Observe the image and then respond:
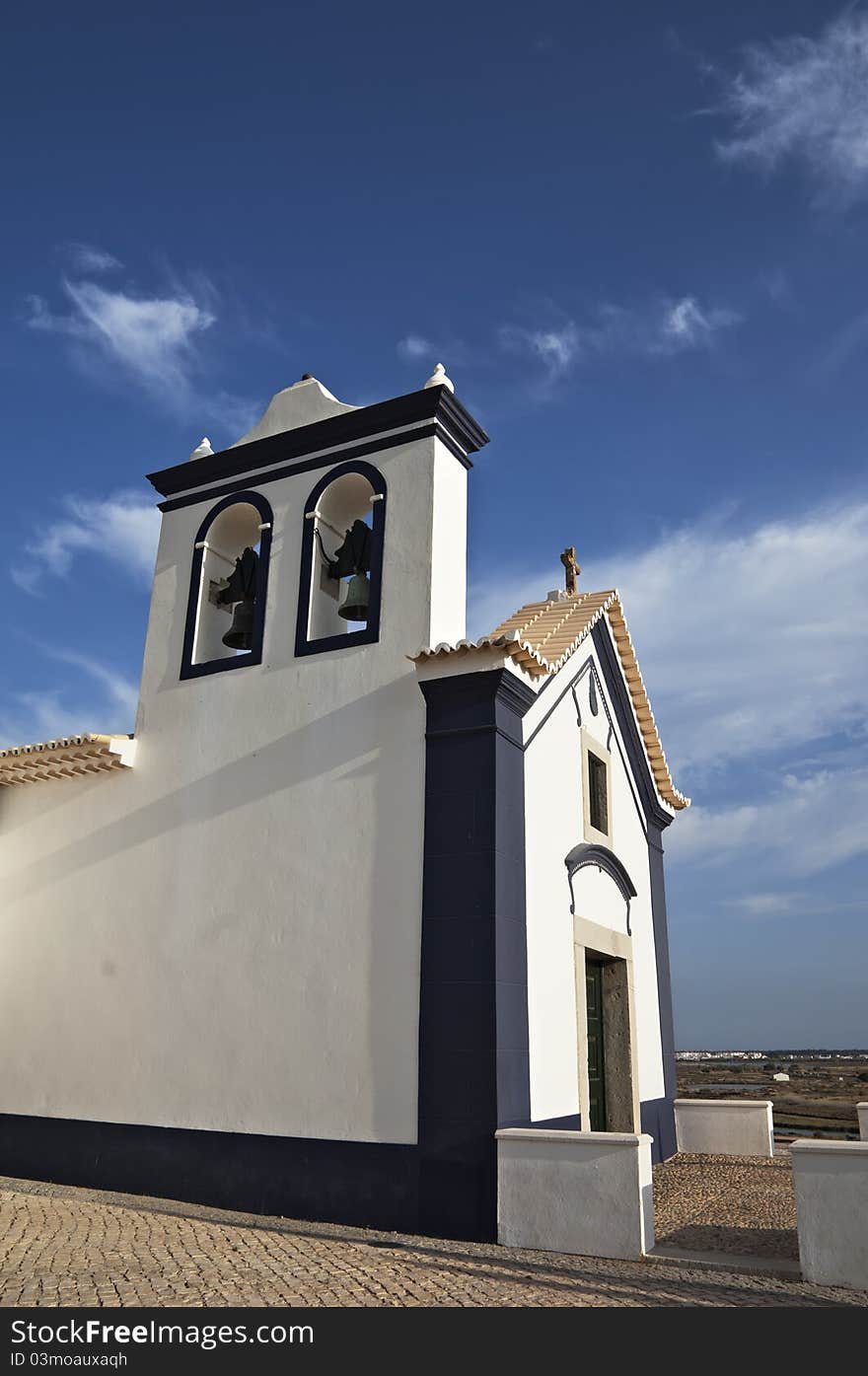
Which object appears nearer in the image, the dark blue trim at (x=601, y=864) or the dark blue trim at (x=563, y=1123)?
the dark blue trim at (x=563, y=1123)

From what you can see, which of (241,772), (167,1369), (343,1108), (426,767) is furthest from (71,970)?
(167,1369)

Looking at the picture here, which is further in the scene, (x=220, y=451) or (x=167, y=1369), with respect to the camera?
(x=220, y=451)

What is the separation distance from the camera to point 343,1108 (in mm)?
7359

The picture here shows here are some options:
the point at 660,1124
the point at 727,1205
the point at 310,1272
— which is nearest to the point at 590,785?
the point at 727,1205

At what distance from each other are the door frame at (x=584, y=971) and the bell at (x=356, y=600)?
3.45m

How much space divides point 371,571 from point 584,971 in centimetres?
425

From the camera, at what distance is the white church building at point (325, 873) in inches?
285

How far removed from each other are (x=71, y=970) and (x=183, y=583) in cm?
388

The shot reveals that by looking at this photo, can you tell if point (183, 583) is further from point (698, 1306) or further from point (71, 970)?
point (698, 1306)

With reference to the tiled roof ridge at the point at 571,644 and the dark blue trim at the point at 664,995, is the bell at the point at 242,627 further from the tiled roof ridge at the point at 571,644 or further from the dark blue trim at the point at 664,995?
the dark blue trim at the point at 664,995

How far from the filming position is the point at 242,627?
9688mm

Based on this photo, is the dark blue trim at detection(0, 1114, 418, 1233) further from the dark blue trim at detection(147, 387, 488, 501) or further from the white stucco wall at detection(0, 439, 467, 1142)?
the dark blue trim at detection(147, 387, 488, 501)

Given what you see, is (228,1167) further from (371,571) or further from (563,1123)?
(371,571)

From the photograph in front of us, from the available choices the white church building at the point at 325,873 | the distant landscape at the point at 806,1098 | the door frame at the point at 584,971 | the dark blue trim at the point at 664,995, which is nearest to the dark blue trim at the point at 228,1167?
the white church building at the point at 325,873
